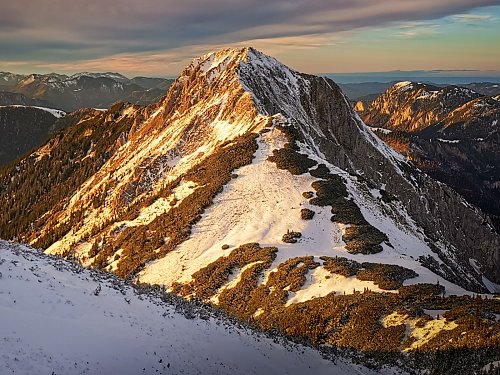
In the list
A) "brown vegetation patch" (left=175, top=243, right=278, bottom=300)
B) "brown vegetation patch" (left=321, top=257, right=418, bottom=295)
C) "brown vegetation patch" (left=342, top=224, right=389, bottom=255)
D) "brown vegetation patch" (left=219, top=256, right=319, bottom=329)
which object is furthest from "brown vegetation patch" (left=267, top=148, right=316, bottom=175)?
"brown vegetation patch" (left=321, top=257, right=418, bottom=295)

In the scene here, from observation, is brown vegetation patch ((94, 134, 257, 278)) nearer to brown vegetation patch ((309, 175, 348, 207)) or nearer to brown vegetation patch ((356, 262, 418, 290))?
brown vegetation patch ((309, 175, 348, 207))

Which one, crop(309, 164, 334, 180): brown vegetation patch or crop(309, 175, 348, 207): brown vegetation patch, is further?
crop(309, 164, 334, 180): brown vegetation patch

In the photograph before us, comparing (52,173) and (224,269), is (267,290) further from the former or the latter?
(52,173)

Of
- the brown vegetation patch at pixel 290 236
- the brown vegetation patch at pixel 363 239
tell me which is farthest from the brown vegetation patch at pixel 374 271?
the brown vegetation patch at pixel 290 236

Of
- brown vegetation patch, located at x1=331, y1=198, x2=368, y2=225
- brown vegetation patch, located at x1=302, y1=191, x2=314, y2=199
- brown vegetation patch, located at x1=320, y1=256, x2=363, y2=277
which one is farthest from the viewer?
brown vegetation patch, located at x1=302, y1=191, x2=314, y2=199

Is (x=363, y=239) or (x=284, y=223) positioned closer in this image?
(x=363, y=239)

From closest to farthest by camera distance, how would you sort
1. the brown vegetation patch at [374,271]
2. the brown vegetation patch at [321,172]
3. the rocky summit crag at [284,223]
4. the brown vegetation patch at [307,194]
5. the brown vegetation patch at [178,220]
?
1. the rocky summit crag at [284,223]
2. the brown vegetation patch at [374,271]
3. the brown vegetation patch at [178,220]
4. the brown vegetation patch at [307,194]
5. the brown vegetation patch at [321,172]

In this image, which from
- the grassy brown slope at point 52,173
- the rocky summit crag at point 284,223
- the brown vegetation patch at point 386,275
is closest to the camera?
the rocky summit crag at point 284,223

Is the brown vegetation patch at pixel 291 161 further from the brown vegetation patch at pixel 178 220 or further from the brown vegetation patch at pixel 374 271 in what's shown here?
the brown vegetation patch at pixel 374 271

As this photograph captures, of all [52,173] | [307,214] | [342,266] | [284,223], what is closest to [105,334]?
[342,266]
